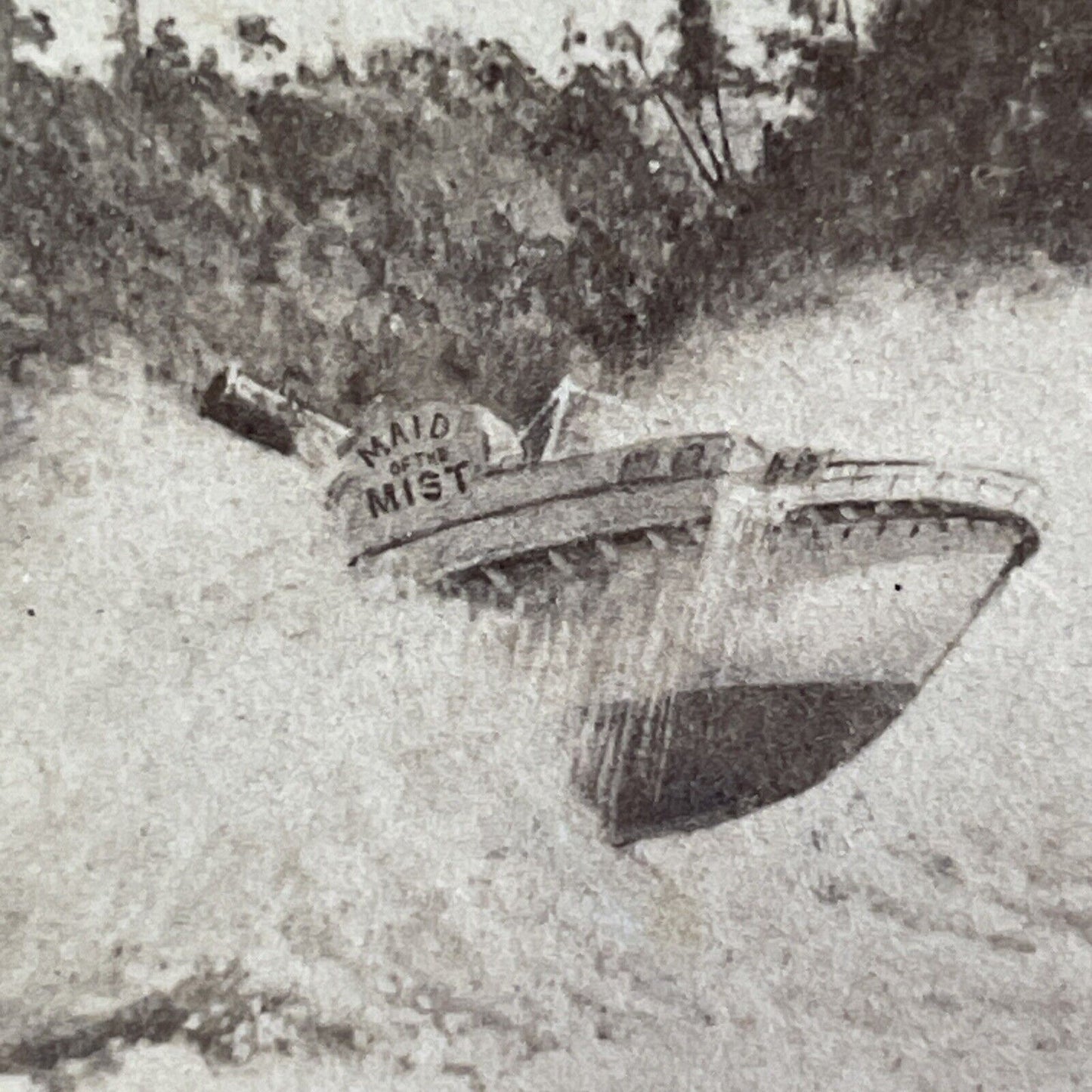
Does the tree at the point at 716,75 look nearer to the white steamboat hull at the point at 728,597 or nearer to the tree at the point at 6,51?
the white steamboat hull at the point at 728,597

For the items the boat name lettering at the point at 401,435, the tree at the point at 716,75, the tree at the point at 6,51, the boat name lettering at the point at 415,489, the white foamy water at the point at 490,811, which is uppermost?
the tree at the point at 716,75

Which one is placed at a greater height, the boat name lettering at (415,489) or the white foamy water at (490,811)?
the boat name lettering at (415,489)

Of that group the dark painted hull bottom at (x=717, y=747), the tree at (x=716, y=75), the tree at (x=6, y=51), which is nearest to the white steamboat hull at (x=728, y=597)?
the dark painted hull bottom at (x=717, y=747)

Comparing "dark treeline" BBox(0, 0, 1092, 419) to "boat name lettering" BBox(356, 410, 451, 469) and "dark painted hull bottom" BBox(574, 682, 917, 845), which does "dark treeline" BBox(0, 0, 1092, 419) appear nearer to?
"boat name lettering" BBox(356, 410, 451, 469)

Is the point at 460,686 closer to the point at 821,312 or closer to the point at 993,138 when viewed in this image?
the point at 821,312

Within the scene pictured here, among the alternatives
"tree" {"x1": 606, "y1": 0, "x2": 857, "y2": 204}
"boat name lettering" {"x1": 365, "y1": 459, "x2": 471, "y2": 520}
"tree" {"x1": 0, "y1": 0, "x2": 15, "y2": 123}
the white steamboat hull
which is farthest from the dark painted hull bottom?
"tree" {"x1": 0, "y1": 0, "x2": 15, "y2": 123}

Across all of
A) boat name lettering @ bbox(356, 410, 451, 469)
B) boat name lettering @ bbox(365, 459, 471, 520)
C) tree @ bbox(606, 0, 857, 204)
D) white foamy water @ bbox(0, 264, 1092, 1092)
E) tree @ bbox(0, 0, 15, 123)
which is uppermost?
tree @ bbox(606, 0, 857, 204)

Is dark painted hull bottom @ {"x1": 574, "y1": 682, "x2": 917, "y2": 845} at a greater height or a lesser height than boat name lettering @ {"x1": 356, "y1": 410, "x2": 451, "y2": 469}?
lesser

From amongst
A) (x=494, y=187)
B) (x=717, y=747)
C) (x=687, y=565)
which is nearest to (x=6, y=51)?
(x=494, y=187)
